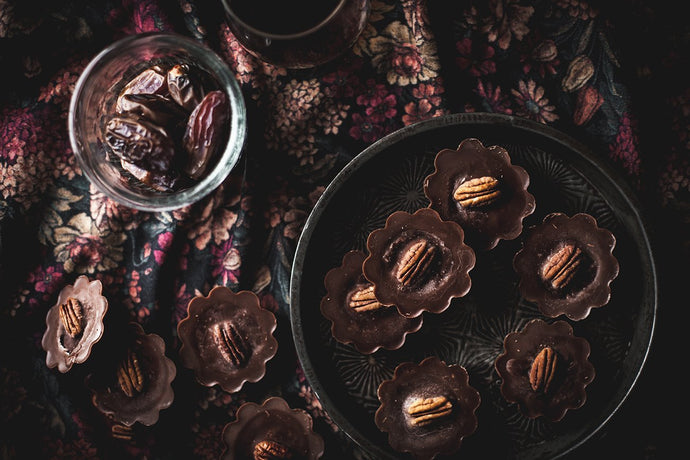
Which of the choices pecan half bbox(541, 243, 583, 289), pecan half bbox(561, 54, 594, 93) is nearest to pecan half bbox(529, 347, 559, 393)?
pecan half bbox(541, 243, 583, 289)

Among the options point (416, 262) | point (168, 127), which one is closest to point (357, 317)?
point (416, 262)

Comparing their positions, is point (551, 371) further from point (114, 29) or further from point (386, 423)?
point (114, 29)

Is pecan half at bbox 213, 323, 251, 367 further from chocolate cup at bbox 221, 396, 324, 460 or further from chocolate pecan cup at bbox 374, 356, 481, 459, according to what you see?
chocolate pecan cup at bbox 374, 356, 481, 459

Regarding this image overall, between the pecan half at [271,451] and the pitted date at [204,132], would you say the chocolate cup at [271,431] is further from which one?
the pitted date at [204,132]

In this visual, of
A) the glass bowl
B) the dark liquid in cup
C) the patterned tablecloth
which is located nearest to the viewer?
the dark liquid in cup

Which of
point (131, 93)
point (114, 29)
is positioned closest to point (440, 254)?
point (131, 93)
